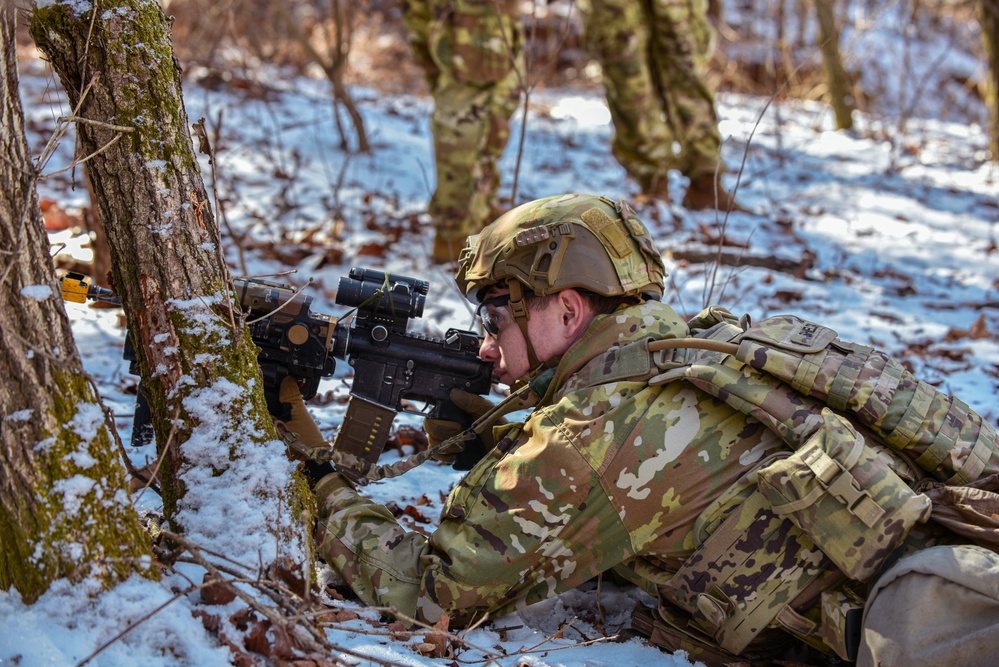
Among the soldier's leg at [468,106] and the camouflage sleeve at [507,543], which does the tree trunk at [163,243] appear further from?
the soldier's leg at [468,106]

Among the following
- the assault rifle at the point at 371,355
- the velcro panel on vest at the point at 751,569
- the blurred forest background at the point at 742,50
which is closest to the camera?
the velcro panel on vest at the point at 751,569

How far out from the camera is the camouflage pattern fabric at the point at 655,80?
6.88 metres

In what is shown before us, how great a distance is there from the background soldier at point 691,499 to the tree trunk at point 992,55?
7691mm

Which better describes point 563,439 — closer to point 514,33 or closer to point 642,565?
point 642,565

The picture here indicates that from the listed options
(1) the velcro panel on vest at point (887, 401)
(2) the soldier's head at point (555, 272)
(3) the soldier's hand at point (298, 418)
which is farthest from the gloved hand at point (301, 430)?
(1) the velcro panel on vest at point (887, 401)

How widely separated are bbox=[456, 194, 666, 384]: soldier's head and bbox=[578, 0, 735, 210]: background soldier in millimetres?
4670

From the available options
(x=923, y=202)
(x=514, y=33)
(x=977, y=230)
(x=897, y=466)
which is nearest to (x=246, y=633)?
(x=897, y=466)

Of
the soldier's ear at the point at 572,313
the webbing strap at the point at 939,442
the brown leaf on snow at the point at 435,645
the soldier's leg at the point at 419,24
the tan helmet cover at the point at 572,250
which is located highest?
the soldier's leg at the point at 419,24

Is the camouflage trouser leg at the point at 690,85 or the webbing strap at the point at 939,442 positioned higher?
the camouflage trouser leg at the point at 690,85

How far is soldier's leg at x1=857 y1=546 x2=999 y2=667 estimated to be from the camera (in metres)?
1.88

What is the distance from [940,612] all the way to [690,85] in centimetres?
587

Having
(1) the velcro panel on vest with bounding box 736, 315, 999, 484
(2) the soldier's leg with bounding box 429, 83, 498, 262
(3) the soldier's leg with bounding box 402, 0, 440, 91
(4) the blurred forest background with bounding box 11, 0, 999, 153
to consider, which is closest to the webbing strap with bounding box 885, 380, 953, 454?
(1) the velcro panel on vest with bounding box 736, 315, 999, 484

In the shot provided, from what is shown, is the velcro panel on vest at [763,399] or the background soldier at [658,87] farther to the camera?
the background soldier at [658,87]

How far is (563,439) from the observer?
2.20 meters
